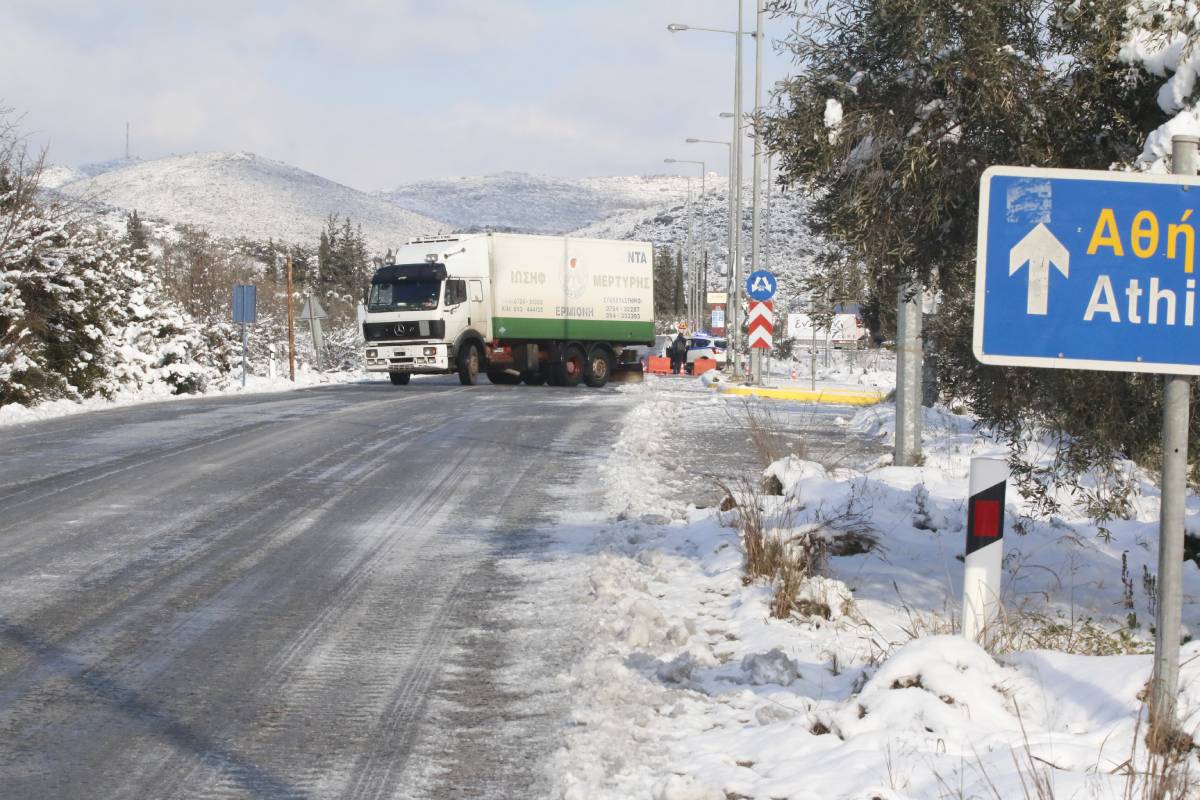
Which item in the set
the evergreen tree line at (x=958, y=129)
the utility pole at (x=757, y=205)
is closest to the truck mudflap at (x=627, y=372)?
the utility pole at (x=757, y=205)

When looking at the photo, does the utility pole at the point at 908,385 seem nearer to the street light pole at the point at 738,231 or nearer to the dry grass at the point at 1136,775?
the dry grass at the point at 1136,775

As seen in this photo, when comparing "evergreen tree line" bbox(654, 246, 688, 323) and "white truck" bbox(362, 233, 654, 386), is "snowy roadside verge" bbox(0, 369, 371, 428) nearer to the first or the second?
"white truck" bbox(362, 233, 654, 386)

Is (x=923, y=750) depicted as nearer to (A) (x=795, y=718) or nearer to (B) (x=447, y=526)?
(A) (x=795, y=718)

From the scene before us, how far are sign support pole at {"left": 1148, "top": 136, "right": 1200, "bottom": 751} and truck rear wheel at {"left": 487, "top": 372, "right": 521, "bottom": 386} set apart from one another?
1235 inches

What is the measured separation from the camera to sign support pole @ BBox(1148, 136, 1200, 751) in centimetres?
420

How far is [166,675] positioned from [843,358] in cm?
6227

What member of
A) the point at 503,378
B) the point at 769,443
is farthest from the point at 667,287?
the point at 769,443

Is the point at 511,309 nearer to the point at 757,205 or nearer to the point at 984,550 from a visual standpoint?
the point at 757,205

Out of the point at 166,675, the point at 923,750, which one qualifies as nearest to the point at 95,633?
the point at 166,675

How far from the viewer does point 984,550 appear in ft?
18.6

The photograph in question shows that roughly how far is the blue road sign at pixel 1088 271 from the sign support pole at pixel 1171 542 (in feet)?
0.30

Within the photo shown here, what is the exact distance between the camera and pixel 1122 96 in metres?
6.30

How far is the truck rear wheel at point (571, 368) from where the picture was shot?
3588cm

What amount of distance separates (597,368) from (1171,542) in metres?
32.7
